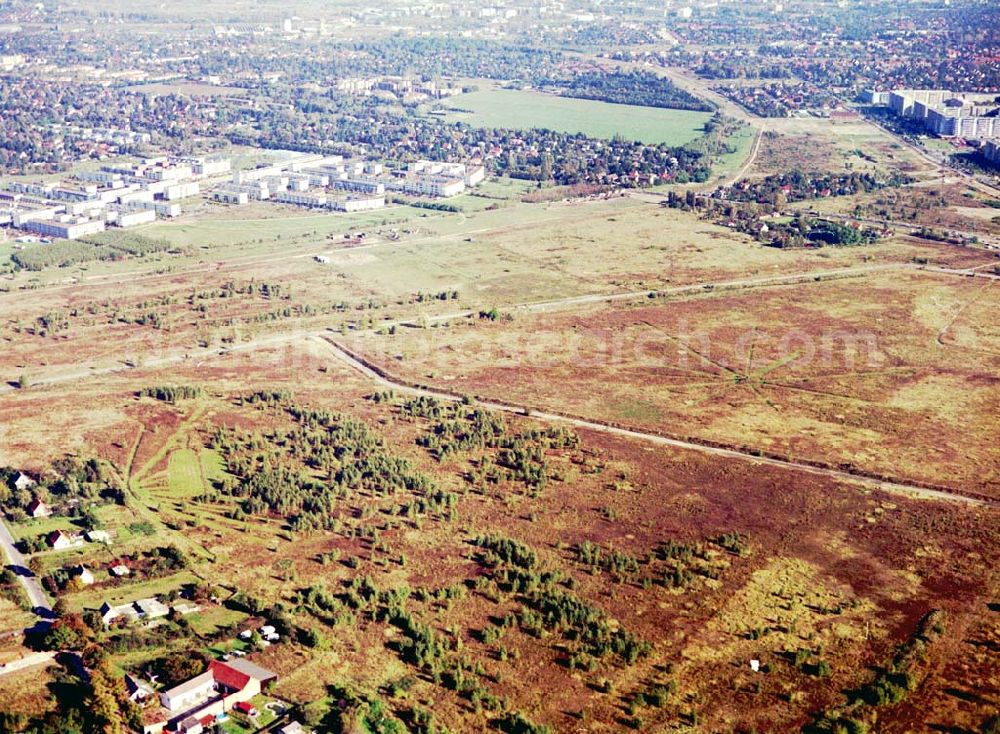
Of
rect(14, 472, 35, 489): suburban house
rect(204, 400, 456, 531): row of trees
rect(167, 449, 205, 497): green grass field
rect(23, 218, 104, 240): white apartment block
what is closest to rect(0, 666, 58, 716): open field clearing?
rect(204, 400, 456, 531): row of trees

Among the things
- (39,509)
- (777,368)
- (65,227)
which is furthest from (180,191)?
(39,509)

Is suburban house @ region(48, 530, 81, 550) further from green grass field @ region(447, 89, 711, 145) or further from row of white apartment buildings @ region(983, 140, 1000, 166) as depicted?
row of white apartment buildings @ region(983, 140, 1000, 166)

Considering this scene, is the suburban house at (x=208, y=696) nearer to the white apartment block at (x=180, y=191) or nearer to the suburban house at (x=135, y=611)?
the suburban house at (x=135, y=611)

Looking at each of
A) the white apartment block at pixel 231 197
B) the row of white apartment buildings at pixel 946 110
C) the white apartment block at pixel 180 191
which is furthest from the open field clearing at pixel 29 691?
the row of white apartment buildings at pixel 946 110

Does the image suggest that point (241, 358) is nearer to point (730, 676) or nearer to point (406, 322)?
point (406, 322)

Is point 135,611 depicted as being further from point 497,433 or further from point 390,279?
point 390,279

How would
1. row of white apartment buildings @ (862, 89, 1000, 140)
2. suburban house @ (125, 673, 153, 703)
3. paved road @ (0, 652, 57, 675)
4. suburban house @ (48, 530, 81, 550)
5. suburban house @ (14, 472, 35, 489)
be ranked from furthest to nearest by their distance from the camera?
row of white apartment buildings @ (862, 89, 1000, 140), suburban house @ (14, 472, 35, 489), suburban house @ (48, 530, 81, 550), paved road @ (0, 652, 57, 675), suburban house @ (125, 673, 153, 703)
